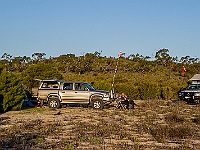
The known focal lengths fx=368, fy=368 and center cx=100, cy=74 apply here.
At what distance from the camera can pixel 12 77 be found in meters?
20.5

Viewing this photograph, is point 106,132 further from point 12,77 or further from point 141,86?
point 141,86

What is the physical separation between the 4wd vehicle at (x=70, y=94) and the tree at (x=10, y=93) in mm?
1630

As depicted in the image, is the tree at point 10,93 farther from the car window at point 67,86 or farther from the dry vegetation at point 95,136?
the dry vegetation at point 95,136

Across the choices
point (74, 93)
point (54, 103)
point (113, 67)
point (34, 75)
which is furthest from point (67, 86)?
point (113, 67)

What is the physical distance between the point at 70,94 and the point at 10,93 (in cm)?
349

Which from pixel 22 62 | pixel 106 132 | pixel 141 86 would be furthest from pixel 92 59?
pixel 106 132

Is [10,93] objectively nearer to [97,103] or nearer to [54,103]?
[54,103]

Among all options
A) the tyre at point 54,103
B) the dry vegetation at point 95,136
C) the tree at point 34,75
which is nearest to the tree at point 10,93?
the tyre at point 54,103

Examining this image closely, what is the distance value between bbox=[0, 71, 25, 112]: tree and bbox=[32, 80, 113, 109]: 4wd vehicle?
5.35 feet

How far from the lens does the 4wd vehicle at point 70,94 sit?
21.5m

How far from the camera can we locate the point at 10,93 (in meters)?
20.1

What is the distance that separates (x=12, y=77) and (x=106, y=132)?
974cm

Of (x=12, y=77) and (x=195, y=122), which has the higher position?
(x=12, y=77)

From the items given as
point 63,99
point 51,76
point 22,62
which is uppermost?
point 22,62
